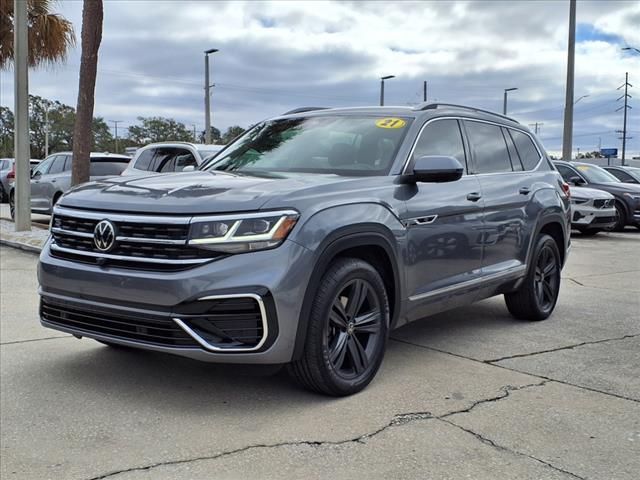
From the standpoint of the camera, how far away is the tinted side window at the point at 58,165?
1462 cm

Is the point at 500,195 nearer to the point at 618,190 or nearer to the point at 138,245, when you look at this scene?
the point at 138,245

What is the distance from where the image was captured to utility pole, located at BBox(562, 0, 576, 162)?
70.3 feet

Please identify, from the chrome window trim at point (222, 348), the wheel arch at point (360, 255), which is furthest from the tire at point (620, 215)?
the chrome window trim at point (222, 348)

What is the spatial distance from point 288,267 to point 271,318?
0.27 meters

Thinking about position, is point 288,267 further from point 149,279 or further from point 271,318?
point 149,279

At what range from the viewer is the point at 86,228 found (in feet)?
12.8

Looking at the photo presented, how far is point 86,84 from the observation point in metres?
11.8

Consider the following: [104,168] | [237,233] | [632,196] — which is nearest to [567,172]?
[632,196]

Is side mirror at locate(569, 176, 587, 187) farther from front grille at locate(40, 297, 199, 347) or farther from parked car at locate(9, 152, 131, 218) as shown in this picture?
front grille at locate(40, 297, 199, 347)

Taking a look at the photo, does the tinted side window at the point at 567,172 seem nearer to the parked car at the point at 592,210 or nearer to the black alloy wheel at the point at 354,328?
the parked car at the point at 592,210

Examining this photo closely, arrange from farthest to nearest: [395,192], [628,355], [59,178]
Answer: [59,178]
[628,355]
[395,192]

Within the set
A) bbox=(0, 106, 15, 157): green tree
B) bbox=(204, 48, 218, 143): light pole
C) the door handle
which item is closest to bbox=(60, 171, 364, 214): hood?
the door handle

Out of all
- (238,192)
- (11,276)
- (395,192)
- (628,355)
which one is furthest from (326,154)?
(11,276)

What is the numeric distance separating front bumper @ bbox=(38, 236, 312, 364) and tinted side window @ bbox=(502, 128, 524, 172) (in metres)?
3.06
